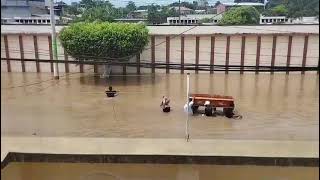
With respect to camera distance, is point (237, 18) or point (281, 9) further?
point (237, 18)

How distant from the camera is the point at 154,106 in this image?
5797 mm

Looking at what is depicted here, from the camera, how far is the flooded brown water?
3.41 meters

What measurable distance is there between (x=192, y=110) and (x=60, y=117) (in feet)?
5.61

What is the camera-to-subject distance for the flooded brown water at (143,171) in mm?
3406

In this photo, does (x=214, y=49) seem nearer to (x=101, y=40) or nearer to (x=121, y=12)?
(x=121, y=12)

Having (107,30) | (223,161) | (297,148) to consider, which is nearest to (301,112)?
(297,148)

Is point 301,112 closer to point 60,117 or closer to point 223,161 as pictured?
point 223,161

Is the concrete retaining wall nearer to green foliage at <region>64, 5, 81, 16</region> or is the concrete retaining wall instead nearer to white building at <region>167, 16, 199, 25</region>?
white building at <region>167, 16, 199, 25</region>

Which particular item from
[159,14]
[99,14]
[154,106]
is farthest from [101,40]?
[154,106]

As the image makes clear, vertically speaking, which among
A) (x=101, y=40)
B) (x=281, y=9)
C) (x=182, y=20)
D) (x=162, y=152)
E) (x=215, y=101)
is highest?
(x=281, y=9)

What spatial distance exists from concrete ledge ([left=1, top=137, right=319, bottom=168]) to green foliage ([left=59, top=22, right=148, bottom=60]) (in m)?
3.74

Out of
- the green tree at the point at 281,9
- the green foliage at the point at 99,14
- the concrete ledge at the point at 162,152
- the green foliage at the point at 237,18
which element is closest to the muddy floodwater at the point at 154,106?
the concrete ledge at the point at 162,152

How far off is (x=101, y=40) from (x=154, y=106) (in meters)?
2.23

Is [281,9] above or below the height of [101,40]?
above
